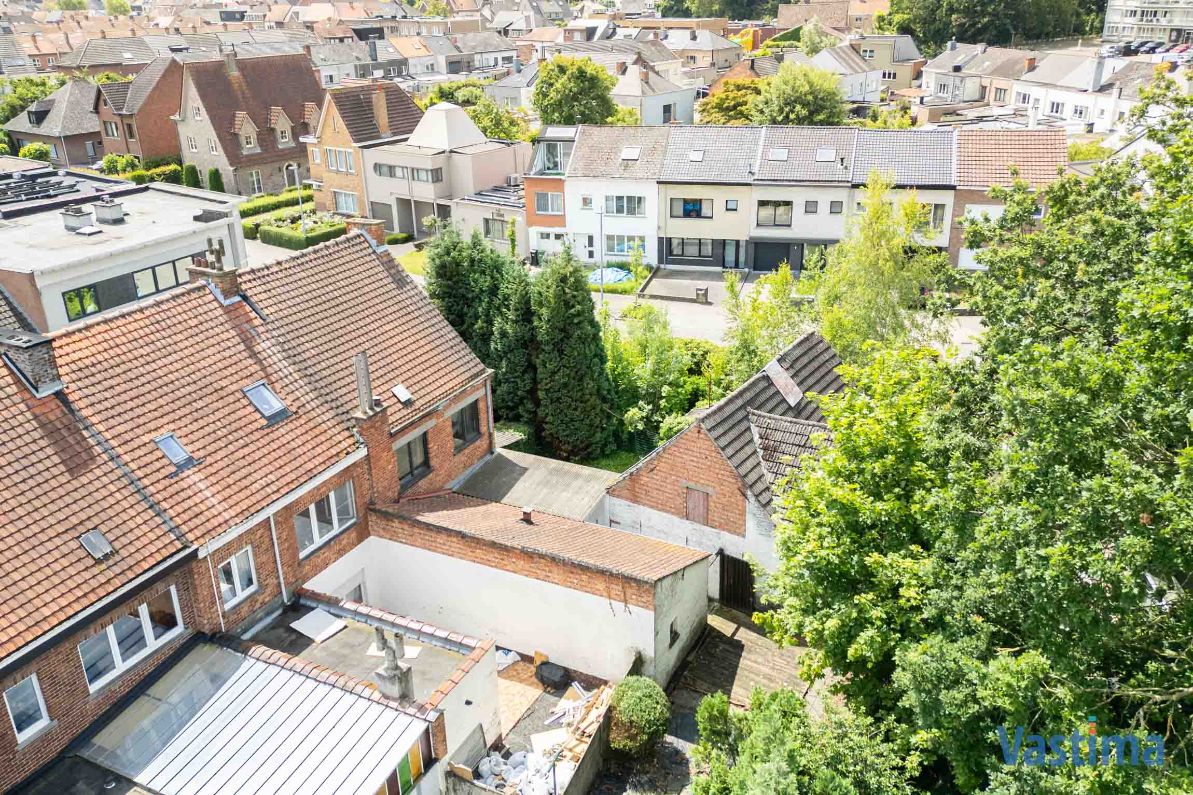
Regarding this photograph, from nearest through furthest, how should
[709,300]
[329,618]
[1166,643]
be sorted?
1. [1166,643]
2. [329,618]
3. [709,300]

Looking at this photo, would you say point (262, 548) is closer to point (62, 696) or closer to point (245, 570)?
point (245, 570)

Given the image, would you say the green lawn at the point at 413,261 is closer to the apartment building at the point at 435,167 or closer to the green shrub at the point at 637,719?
the apartment building at the point at 435,167

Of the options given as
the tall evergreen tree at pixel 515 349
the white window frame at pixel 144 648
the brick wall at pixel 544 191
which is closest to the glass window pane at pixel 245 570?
the white window frame at pixel 144 648

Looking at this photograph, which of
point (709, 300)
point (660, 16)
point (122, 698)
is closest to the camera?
point (122, 698)

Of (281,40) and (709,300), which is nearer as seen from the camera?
(709,300)

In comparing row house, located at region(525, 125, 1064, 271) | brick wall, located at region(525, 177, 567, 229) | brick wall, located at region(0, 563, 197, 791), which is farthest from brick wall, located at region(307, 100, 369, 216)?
brick wall, located at region(0, 563, 197, 791)

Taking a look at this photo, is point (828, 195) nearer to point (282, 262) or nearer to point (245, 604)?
point (282, 262)

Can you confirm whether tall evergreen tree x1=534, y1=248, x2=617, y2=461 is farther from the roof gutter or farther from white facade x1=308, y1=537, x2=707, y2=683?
the roof gutter

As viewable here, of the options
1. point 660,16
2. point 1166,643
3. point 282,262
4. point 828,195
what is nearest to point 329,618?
point 282,262
